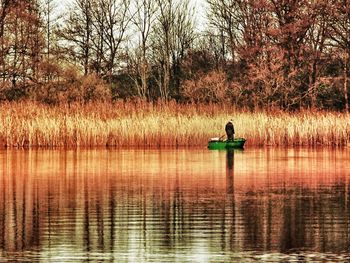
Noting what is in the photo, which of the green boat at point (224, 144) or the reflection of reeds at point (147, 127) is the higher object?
the reflection of reeds at point (147, 127)

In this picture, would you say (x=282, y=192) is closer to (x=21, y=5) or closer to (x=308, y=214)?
(x=308, y=214)

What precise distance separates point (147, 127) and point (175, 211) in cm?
2157

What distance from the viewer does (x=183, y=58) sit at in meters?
62.6

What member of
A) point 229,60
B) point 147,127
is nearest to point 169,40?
point 229,60

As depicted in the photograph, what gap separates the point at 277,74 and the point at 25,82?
43.5ft

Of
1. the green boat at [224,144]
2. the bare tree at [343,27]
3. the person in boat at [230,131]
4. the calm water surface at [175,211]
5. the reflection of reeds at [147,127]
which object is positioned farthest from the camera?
the bare tree at [343,27]

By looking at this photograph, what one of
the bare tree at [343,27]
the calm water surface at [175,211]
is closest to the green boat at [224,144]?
the calm water surface at [175,211]

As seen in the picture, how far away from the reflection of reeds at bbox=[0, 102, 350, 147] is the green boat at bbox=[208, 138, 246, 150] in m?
1.99

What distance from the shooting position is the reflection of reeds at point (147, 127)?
118 feet

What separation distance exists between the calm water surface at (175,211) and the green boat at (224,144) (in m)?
7.66

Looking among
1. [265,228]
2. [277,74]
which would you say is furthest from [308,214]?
[277,74]

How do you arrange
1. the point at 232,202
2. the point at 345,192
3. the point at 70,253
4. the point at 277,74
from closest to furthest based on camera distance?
the point at 70,253 < the point at 232,202 < the point at 345,192 < the point at 277,74

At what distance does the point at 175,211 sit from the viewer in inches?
602

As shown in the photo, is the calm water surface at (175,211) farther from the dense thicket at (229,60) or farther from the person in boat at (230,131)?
the dense thicket at (229,60)
